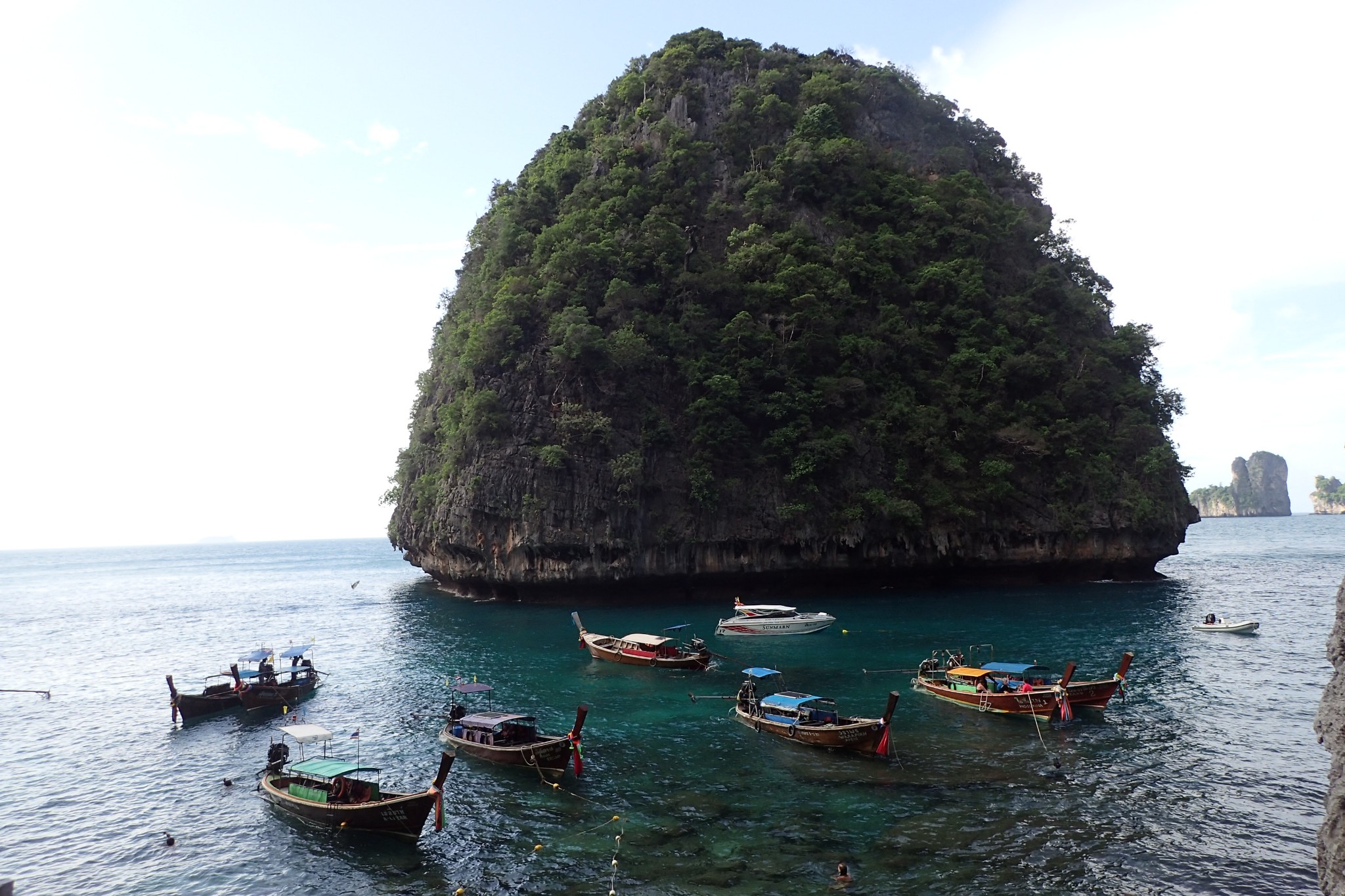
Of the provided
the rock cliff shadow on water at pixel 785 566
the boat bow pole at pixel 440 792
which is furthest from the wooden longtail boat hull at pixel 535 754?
the rock cliff shadow on water at pixel 785 566

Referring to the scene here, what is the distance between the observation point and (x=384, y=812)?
1973cm

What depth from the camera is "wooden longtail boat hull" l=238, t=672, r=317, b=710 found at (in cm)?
3350

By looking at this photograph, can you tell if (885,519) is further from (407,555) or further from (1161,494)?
(407,555)

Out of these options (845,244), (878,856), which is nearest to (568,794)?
(878,856)

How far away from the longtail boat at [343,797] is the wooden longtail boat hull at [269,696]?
1120cm

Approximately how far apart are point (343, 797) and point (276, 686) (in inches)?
632

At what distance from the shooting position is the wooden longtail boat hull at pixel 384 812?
1933 cm

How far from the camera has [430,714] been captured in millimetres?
30938

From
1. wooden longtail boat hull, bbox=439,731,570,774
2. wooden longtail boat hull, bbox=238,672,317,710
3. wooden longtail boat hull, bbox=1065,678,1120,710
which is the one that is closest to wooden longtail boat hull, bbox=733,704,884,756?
wooden longtail boat hull, bbox=439,731,570,774

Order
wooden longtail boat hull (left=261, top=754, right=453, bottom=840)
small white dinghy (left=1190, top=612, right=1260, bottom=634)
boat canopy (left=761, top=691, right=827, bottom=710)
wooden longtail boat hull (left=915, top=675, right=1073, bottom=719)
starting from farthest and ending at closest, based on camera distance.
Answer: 1. small white dinghy (left=1190, top=612, right=1260, bottom=634)
2. wooden longtail boat hull (left=915, top=675, right=1073, bottom=719)
3. boat canopy (left=761, top=691, right=827, bottom=710)
4. wooden longtail boat hull (left=261, top=754, right=453, bottom=840)

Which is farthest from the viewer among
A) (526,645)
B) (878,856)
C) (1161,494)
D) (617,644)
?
(1161,494)

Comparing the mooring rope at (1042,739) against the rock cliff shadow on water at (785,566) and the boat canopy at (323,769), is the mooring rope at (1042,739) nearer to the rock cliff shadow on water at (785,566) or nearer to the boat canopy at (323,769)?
the boat canopy at (323,769)

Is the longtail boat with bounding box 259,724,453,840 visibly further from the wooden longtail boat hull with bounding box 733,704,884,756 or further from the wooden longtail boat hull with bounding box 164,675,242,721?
the wooden longtail boat hull with bounding box 164,675,242,721

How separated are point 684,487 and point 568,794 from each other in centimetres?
3828
